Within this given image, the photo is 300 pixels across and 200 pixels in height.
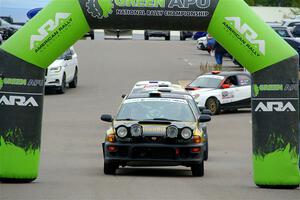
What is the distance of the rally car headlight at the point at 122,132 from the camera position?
17.0 meters

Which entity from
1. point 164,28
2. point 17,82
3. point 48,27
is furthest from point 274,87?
point 17,82

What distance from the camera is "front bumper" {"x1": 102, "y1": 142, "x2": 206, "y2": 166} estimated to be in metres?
16.9

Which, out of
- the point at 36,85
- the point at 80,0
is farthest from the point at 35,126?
the point at 80,0

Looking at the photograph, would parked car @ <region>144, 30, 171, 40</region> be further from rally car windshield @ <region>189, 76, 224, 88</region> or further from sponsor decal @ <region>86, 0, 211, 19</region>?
sponsor decal @ <region>86, 0, 211, 19</region>

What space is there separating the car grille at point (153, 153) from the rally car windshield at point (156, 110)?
93cm

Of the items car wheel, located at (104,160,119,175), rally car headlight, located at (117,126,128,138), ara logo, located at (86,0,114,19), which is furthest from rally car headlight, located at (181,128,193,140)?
ara logo, located at (86,0,114,19)

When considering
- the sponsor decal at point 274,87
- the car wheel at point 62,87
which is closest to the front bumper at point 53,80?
the car wheel at point 62,87

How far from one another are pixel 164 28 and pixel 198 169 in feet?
9.46

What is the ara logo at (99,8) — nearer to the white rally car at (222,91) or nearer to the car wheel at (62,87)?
the white rally car at (222,91)

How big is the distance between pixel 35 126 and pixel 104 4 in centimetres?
224

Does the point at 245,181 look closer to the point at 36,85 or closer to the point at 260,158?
the point at 260,158

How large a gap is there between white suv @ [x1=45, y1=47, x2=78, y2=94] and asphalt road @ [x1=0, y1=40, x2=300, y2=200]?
45 cm

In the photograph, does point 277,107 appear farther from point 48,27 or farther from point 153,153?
point 48,27

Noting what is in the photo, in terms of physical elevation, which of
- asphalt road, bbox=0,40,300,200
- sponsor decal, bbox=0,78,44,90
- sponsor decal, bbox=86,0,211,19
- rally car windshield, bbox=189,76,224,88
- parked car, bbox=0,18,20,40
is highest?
parked car, bbox=0,18,20,40
